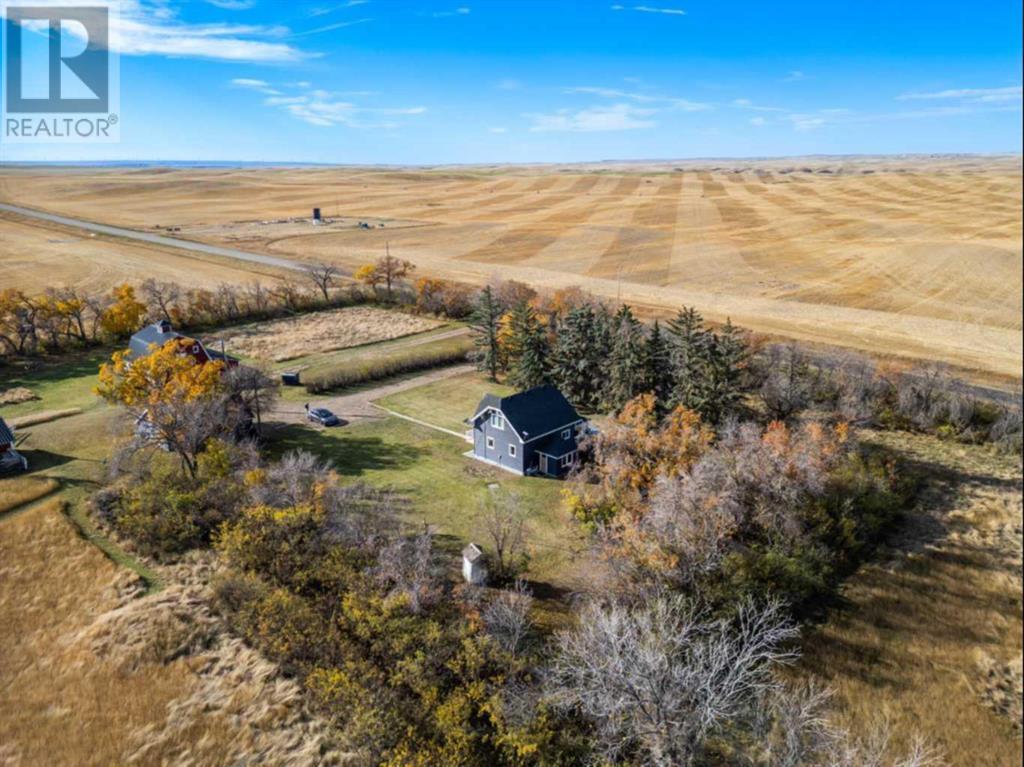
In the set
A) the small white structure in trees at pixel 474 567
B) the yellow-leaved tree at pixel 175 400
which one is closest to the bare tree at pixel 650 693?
the small white structure in trees at pixel 474 567

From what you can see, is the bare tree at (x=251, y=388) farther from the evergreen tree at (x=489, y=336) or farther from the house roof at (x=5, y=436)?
the evergreen tree at (x=489, y=336)

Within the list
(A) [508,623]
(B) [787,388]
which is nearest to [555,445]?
(A) [508,623]

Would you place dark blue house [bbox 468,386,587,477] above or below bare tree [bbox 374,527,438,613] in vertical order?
above

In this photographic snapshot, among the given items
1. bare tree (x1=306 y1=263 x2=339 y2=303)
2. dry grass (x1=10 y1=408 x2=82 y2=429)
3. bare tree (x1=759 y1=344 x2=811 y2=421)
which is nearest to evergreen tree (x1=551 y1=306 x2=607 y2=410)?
bare tree (x1=759 y1=344 x2=811 y2=421)

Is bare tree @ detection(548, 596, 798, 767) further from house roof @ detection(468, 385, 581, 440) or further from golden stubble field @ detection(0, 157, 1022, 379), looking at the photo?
house roof @ detection(468, 385, 581, 440)

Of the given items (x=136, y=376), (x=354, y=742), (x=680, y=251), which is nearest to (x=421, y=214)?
(x=680, y=251)

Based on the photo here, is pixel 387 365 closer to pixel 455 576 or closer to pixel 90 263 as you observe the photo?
pixel 455 576
